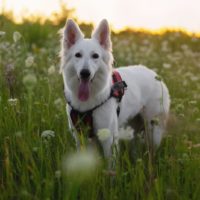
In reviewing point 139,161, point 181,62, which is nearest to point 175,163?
point 139,161

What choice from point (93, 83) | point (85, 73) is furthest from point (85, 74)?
point (93, 83)

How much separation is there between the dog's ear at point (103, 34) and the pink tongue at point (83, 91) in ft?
1.67

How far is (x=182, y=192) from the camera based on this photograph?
3.42 m

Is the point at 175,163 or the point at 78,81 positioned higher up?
the point at 78,81

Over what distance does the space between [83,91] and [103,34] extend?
67 centimetres

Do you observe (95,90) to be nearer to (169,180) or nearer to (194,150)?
(194,150)

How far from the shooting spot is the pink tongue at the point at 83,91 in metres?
4.69

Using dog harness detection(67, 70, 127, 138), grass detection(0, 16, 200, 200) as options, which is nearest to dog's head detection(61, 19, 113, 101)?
dog harness detection(67, 70, 127, 138)

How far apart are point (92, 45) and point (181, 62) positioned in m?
8.30

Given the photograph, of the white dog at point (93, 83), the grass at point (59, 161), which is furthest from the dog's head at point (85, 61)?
the grass at point (59, 161)

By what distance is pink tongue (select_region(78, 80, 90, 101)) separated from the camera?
469cm

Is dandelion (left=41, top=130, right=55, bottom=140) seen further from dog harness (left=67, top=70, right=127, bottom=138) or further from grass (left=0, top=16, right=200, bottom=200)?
dog harness (left=67, top=70, right=127, bottom=138)

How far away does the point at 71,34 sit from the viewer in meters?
4.94

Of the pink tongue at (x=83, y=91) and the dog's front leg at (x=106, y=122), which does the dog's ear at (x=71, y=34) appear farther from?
the dog's front leg at (x=106, y=122)
